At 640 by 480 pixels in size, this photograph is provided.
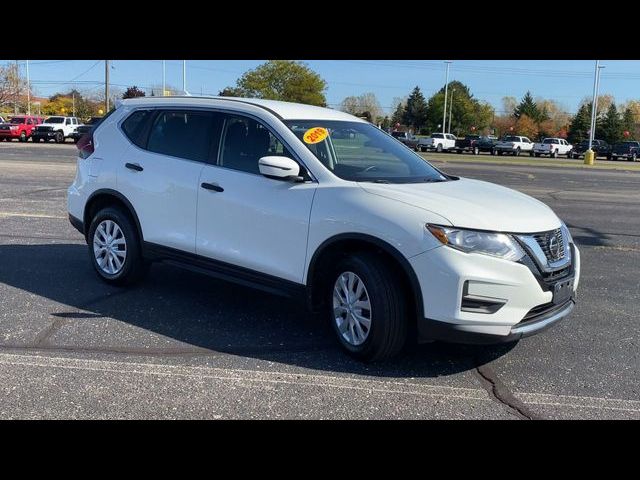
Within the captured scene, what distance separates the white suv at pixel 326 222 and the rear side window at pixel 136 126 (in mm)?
15

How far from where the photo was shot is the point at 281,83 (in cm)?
6781

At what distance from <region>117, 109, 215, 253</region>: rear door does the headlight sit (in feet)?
7.77

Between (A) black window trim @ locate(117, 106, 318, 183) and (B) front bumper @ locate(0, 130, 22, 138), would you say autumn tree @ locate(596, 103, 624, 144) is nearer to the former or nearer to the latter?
(B) front bumper @ locate(0, 130, 22, 138)

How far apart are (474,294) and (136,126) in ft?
12.8

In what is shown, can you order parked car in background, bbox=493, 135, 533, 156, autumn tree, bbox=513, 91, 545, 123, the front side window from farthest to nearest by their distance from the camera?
autumn tree, bbox=513, 91, 545, 123 < parked car in background, bbox=493, 135, 533, 156 < the front side window

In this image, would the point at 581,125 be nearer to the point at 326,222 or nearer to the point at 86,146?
the point at 86,146

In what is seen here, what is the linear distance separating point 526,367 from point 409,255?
4.24 feet

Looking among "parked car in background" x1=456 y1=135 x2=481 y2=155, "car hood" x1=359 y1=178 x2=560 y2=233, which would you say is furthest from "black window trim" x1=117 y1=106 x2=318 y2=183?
"parked car in background" x1=456 y1=135 x2=481 y2=155

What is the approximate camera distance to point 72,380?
4.13 meters

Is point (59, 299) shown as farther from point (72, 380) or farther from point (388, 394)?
point (388, 394)

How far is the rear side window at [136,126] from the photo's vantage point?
6.24m

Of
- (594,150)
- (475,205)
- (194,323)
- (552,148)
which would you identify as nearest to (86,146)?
(194,323)

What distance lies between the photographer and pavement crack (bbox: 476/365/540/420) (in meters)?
3.83
